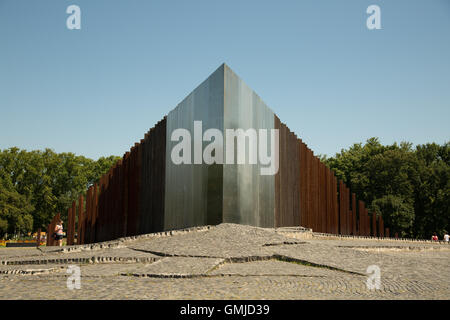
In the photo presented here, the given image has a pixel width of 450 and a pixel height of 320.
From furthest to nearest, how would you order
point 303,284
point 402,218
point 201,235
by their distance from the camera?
point 402,218, point 201,235, point 303,284

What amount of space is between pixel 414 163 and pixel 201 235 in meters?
34.8

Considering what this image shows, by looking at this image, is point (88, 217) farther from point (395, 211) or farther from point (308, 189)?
point (395, 211)

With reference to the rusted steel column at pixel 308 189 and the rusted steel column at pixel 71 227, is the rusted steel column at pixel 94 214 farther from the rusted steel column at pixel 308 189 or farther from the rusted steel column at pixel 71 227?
the rusted steel column at pixel 308 189

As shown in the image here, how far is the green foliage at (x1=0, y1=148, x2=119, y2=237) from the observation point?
43719 mm

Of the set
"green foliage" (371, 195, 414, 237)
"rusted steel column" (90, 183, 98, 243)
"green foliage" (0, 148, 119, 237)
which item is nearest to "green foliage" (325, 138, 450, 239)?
"green foliage" (371, 195, 414, 237)

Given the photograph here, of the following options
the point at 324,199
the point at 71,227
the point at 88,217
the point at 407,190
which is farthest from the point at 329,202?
the point at 407,190

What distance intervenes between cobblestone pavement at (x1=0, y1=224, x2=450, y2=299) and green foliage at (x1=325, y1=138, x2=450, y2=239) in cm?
2989

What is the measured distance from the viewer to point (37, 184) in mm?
49688

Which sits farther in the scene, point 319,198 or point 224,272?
point 319,198

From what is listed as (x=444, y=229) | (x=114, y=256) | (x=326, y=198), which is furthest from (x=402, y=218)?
(x=114, y=256)

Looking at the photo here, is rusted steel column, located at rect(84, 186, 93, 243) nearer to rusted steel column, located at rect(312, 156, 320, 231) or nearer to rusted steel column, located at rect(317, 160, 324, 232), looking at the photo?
rusted steel column, located at rect(312, 156, 320, 231)

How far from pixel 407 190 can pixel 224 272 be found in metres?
36.5

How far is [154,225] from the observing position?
1834 cm
